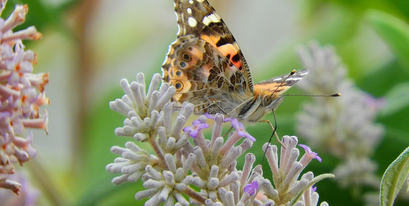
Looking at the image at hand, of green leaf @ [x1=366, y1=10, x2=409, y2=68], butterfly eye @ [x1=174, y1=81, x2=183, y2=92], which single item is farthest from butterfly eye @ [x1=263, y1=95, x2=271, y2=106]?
green leaf @ [x1=366, y1=10, x2=409, y2=68]

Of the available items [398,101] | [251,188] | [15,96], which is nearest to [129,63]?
[398,101]

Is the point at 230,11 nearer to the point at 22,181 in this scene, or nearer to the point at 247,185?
the point at 22,181

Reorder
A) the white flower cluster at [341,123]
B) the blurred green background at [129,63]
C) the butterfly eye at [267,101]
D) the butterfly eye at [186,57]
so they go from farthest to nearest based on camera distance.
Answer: the blurred green background at [129,63]
the white flower cluster at [341,123]
the butterfly eye at [186,57]
the butterfly eye at [267,101]

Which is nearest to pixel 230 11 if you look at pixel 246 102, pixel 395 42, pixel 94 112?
pixel 94 112

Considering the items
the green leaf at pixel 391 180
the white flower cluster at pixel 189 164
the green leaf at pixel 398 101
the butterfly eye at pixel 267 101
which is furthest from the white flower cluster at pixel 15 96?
the green leaf at pixel 398 101

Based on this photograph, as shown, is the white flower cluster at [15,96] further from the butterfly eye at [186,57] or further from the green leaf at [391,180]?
the green leaf at [391,180]
